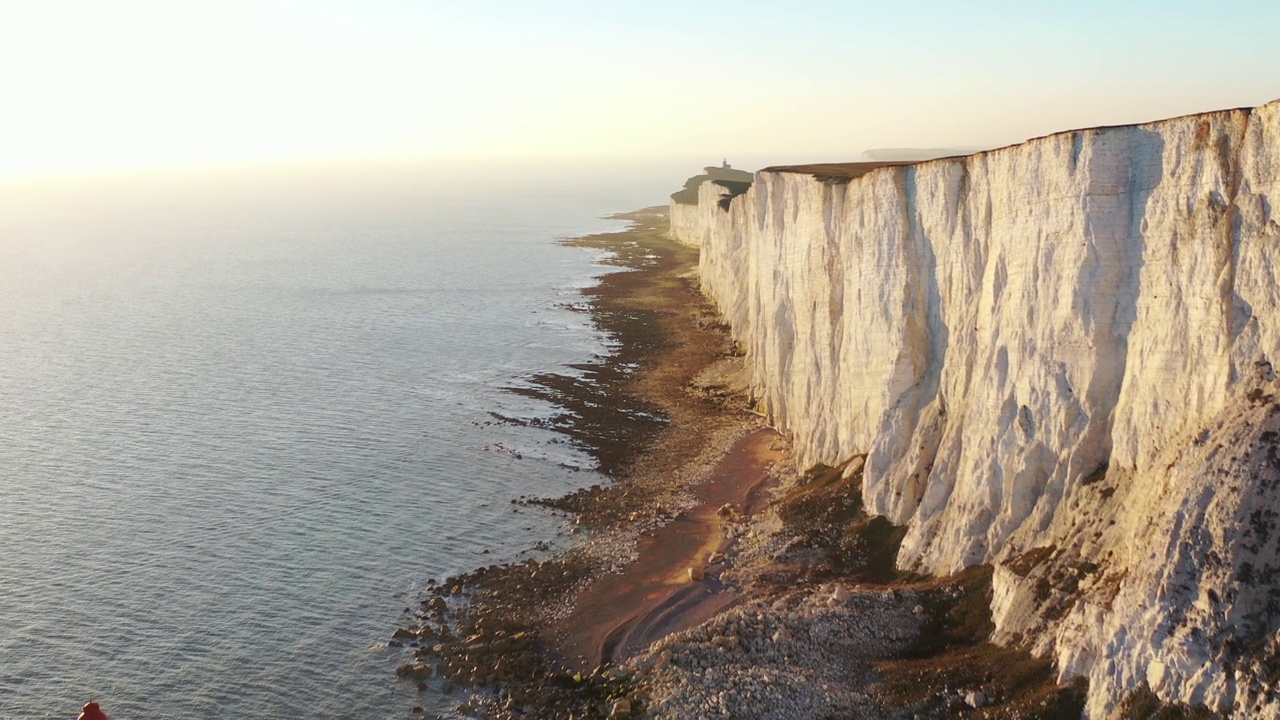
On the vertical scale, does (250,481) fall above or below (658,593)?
above

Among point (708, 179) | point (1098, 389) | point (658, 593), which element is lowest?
point (658, 593)

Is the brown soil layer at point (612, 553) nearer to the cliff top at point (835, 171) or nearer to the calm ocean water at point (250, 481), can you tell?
the calm ocean water at point (250, 481)

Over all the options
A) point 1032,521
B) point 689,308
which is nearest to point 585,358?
point 689,308

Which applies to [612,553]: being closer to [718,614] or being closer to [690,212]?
[718,614]

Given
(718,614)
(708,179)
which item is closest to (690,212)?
(708,179)

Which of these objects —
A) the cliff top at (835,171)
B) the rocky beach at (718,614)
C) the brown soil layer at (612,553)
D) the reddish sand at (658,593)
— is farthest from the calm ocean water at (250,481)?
the cliff top at (835,171)
